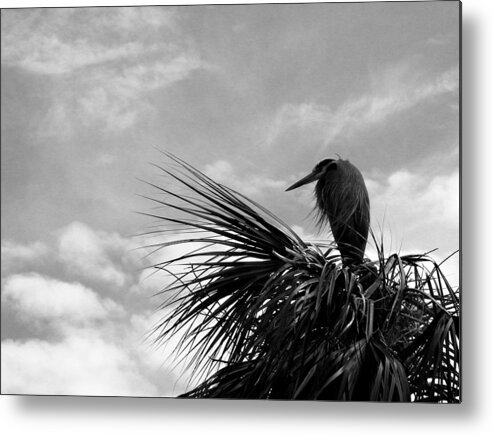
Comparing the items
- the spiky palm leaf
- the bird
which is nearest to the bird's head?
the bird

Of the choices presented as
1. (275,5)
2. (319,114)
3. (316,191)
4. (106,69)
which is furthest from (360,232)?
(106,69)

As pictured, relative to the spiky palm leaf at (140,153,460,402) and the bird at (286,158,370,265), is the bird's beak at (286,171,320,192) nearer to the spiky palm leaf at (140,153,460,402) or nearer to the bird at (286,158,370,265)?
the bird at (286,158,370,265)

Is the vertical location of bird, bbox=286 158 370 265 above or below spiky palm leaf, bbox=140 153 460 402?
above

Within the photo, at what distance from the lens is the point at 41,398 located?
320 cm

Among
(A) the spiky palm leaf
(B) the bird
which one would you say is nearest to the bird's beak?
(B) the bird

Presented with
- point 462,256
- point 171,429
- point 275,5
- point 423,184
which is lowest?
point 171,429

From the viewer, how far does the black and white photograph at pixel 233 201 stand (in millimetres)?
2967

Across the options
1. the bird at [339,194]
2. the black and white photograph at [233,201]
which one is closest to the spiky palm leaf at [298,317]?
the black and white photograph at [233,201]

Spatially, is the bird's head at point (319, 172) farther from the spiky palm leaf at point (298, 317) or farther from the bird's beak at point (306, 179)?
the spiky palm leaf at point (298, 317)

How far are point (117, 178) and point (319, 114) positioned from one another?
0.74 meters

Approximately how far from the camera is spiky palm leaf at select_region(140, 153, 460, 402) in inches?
115

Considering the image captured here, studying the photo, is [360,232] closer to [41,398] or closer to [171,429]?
[171,429]

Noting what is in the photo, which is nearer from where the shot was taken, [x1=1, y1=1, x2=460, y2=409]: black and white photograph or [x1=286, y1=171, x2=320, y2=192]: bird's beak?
[x1=1, y1=1, x2=460, y2=409]: black and white photograph

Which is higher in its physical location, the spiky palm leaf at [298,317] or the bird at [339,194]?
the bird at [339,194]
